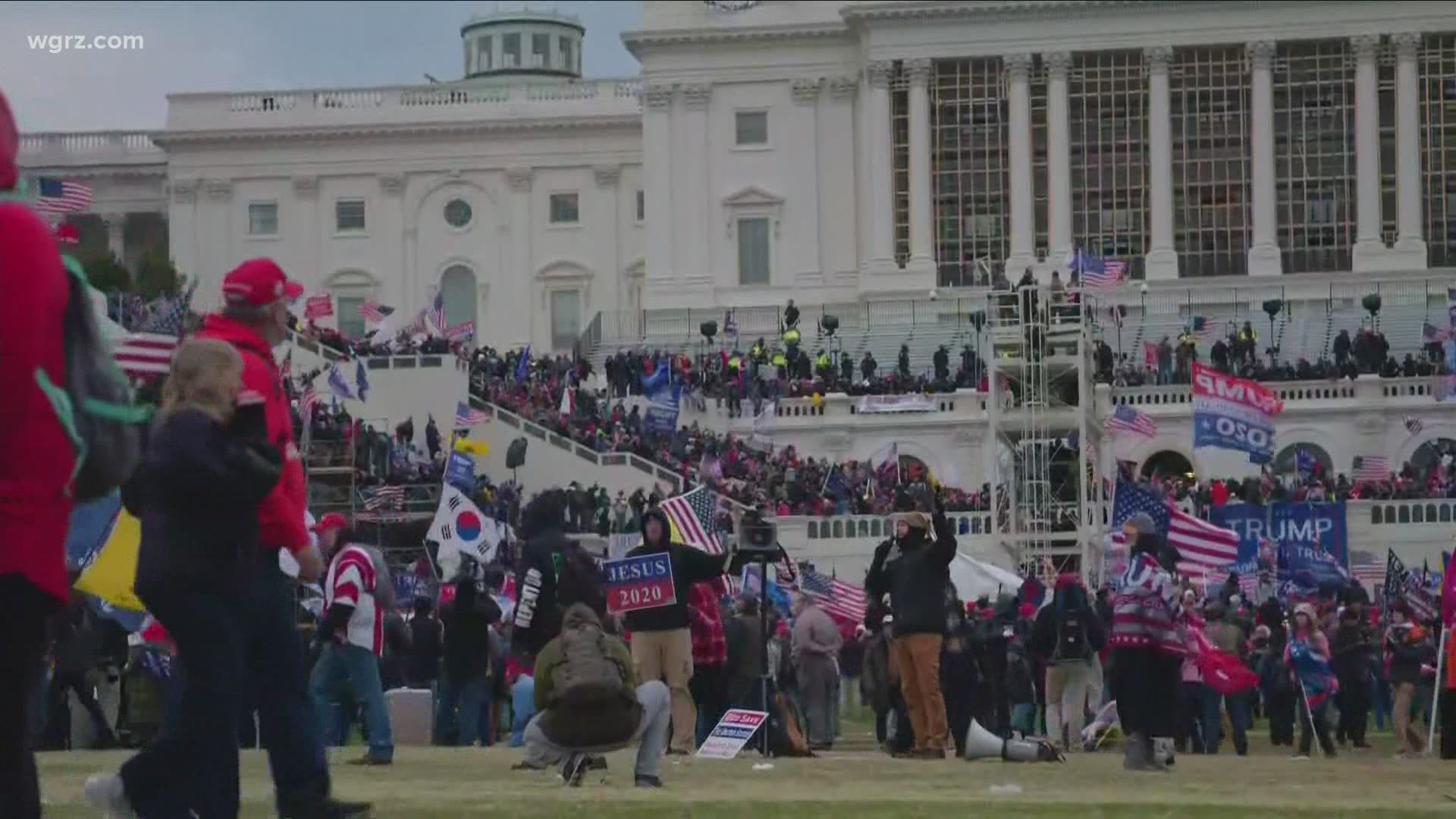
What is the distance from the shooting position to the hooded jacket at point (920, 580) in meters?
19.3

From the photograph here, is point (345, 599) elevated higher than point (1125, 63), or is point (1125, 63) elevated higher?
point (1125, 63)

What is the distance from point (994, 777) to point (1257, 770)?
245 centimetres

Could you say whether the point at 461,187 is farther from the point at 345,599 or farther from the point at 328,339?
the point at 345,599

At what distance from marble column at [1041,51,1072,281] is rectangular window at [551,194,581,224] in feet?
50.7

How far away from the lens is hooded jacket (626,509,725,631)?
18.7 meters

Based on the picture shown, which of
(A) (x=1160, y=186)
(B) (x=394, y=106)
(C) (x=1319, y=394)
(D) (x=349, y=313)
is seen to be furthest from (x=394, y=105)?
(C) (x=1319, y=394)

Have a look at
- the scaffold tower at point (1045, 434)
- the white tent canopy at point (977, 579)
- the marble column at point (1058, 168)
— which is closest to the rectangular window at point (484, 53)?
the marble column at point (1058, 168)

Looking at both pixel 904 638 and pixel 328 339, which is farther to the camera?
pixel 328 339

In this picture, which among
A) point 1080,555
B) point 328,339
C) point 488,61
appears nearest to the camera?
point 1080,555

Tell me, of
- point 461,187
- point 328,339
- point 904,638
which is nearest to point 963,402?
point 328,339

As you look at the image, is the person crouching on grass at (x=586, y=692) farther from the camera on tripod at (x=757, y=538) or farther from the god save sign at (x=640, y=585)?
the camera on tripod at (x=757, y=538)

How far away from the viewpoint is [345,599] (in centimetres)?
1636

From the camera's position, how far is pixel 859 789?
48.2 ft

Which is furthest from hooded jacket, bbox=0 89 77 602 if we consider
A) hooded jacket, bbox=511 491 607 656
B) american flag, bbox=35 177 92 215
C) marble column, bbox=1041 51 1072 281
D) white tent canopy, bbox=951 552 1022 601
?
marble column, bbox=1041 51 1072 281
